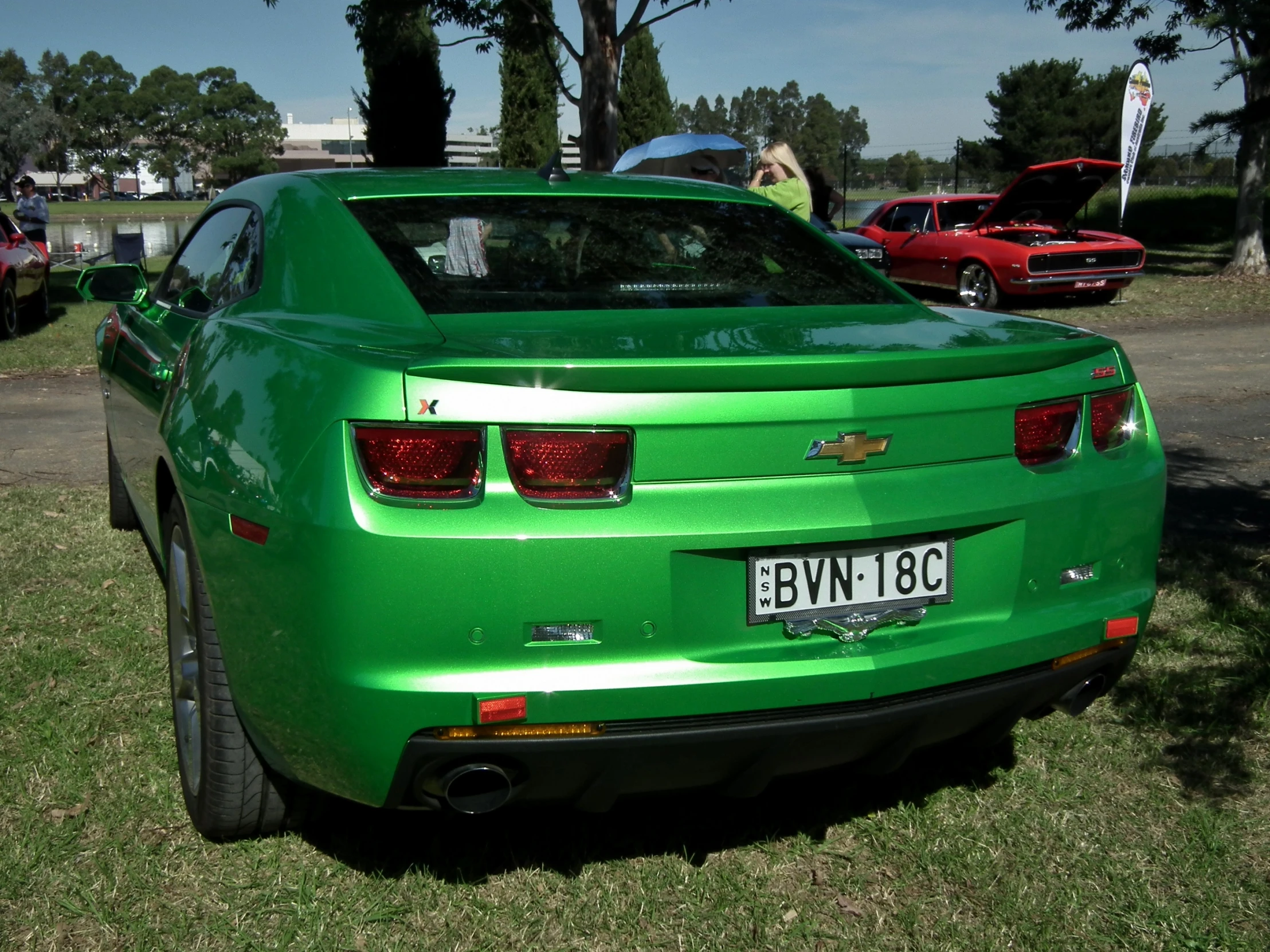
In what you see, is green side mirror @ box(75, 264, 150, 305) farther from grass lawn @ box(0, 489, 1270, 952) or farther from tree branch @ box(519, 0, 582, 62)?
tree branch @ box(519, 0, 582, 62)

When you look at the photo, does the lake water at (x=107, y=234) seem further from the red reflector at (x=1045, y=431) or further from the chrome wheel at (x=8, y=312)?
the red reflector at (x=1045, y=431)

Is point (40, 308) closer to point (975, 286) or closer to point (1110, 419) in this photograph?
point (975, 286)

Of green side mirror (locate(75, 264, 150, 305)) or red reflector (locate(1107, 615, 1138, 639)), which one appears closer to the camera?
red reflector (locate(1107, 615, 1138, 639))

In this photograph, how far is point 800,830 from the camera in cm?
288

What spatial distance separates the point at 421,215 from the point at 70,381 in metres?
8.15

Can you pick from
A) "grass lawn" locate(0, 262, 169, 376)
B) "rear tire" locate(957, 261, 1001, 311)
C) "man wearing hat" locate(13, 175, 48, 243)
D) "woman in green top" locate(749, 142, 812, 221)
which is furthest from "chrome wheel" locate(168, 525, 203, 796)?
"man wearing hat" locate(13, 175, 48, 243)

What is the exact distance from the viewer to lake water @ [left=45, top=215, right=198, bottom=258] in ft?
88.8

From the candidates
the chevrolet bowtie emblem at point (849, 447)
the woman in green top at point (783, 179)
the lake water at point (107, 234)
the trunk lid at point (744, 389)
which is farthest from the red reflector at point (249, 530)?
the lake water at point (107, 234)

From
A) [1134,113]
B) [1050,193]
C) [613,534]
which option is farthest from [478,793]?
[1134,113]

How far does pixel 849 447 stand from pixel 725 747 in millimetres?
594

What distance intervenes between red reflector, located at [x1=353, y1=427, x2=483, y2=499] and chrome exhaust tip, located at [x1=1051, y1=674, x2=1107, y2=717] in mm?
1409

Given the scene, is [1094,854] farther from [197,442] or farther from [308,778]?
[197,442]

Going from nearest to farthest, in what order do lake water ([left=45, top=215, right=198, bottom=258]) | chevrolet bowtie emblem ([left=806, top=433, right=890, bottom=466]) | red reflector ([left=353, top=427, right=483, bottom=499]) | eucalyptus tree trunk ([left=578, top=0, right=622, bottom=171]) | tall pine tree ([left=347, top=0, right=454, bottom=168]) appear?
red reflector ([left=353, top=427, right=483, bottom=499]) < chevrolet bowtie emblem ([left=806, top=433, right=890, bottom=466]) < eucalyptus tree trunk ([left=578, top=0, right=622, bottom=171]) < tall pine tree ([left=347, top=0, right=454, bottom=168]) < lake water ([left=45, top=215, right=198, bottom=258])

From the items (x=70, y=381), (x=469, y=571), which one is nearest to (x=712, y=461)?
(x=469, y=571)
